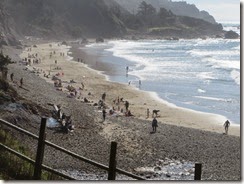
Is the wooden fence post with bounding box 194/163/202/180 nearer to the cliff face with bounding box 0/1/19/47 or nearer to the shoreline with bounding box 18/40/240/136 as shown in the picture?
the shoreline with bounding box 18/40/240/136

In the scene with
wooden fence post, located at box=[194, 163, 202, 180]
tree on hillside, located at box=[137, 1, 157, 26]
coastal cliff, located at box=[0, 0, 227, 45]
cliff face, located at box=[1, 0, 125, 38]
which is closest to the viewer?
wooden fence post, located at box=[194, 163, 202, 180]

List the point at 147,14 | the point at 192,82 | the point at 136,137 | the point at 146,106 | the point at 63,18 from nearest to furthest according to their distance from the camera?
the point at 136,137, the point at 146,106, the point at 192,82, the point at 63,18, the point at 147,14

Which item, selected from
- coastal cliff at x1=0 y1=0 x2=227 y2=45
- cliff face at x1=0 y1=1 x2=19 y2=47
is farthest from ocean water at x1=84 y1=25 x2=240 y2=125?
coastal cliff at x1=0 y1=0 x2=227 y2=45

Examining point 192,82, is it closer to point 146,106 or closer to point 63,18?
point 146,106

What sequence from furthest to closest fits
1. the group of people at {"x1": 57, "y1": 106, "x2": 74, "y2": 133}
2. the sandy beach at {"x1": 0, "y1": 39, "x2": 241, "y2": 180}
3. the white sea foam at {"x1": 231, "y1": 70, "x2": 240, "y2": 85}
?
the white sea foam at {"x1": 231, "y1": 70, "x2": 240, "y2": 85}
the group of people at {"x1": 57, "y1": 106, "x2": 74, "y2": 133}
the sandy beach at {"x1": 0, "y1": 39, "x2": 241, "y2": 180}

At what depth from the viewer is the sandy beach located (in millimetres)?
11595

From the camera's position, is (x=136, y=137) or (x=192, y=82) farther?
(x=192, y=82)

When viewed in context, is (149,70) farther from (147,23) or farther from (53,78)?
(147,23)

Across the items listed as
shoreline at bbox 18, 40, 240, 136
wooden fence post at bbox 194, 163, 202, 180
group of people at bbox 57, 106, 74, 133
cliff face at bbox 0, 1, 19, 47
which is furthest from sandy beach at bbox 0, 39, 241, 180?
cliff face at bbox 0, 1, 19, 47

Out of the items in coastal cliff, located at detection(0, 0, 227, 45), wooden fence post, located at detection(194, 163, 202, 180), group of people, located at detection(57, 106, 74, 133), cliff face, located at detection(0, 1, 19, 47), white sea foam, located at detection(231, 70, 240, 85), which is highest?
coastal cliff, located at detection(0, 0, 227, 45)

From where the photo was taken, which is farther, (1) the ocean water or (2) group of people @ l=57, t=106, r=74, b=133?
(1) the ocean water

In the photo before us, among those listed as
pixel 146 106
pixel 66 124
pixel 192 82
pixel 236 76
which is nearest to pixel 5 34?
pixel 192 82

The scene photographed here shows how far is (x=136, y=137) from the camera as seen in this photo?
15.1 meters

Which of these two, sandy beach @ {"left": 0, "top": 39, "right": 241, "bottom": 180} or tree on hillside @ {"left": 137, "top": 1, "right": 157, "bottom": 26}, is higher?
tree on hillside @ {"left": 137, "top": 1, "right": 157, "bottom": 26}
